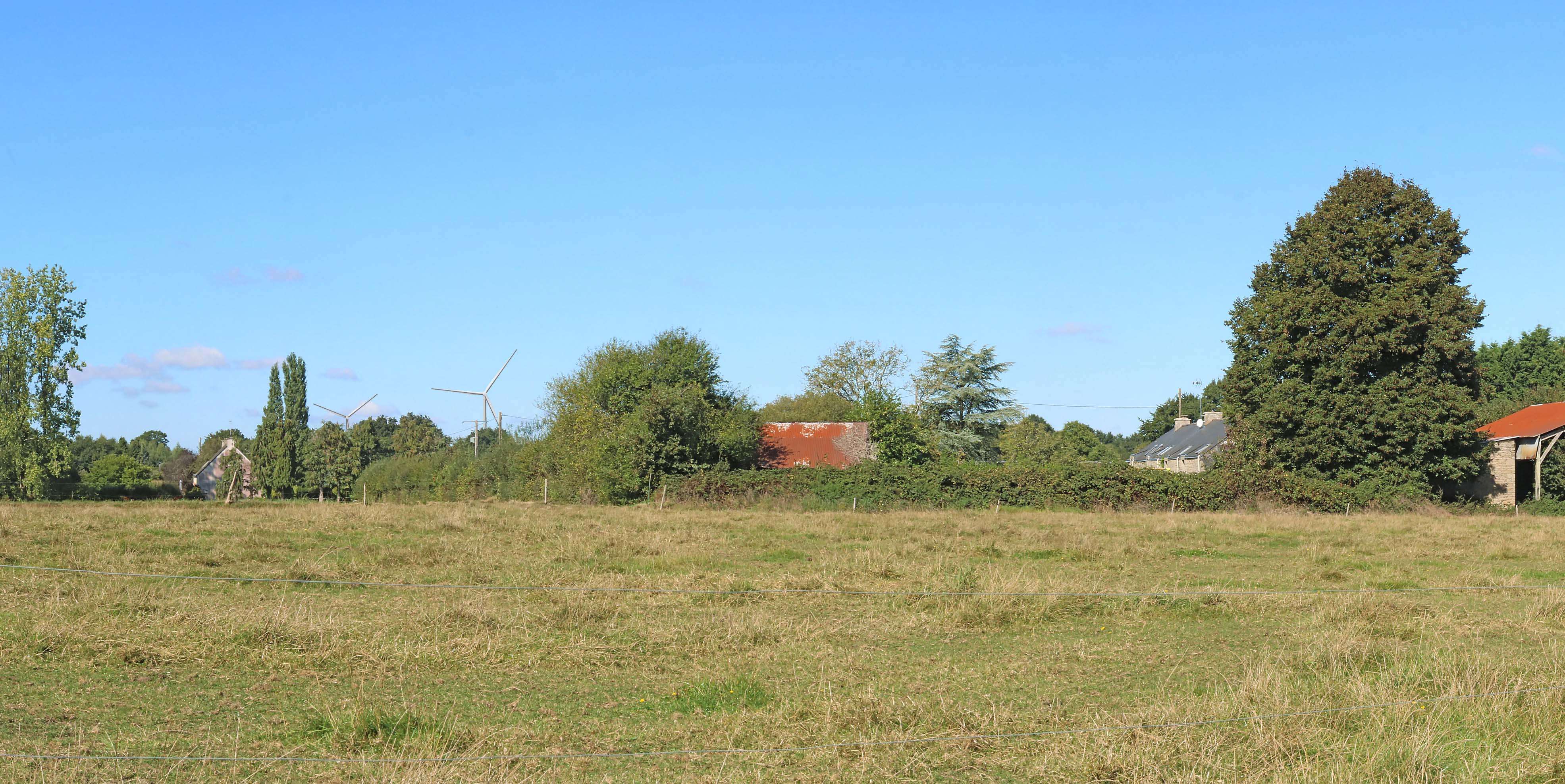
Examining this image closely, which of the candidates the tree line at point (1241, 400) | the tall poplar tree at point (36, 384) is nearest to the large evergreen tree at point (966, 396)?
the tree line at point (1241, 400)

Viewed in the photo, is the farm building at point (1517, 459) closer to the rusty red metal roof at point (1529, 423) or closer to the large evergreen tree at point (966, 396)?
→ the rusty red metal roof at point (1529, 423)

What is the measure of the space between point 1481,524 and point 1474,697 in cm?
2884

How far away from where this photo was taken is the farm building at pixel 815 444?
52.8m

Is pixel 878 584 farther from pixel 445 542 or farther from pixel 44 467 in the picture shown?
pixel 44 467

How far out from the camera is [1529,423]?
49.5m

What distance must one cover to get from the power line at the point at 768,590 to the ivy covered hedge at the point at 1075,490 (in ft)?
84.3

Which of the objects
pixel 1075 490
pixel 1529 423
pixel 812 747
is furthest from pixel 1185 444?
pixel 812 747

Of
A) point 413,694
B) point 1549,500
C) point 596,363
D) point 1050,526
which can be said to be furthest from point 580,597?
point 1549,500

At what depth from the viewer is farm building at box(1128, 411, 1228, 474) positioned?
7250 cm

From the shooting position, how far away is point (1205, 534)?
1073 inches

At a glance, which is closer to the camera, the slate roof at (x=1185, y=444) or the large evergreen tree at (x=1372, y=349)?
the large evergreen tree at (x=1372, y=349)

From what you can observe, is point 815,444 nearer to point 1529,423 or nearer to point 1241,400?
point 1241,400

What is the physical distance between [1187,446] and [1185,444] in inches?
62.4

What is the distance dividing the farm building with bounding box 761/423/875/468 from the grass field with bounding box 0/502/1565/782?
3414 centimetres
